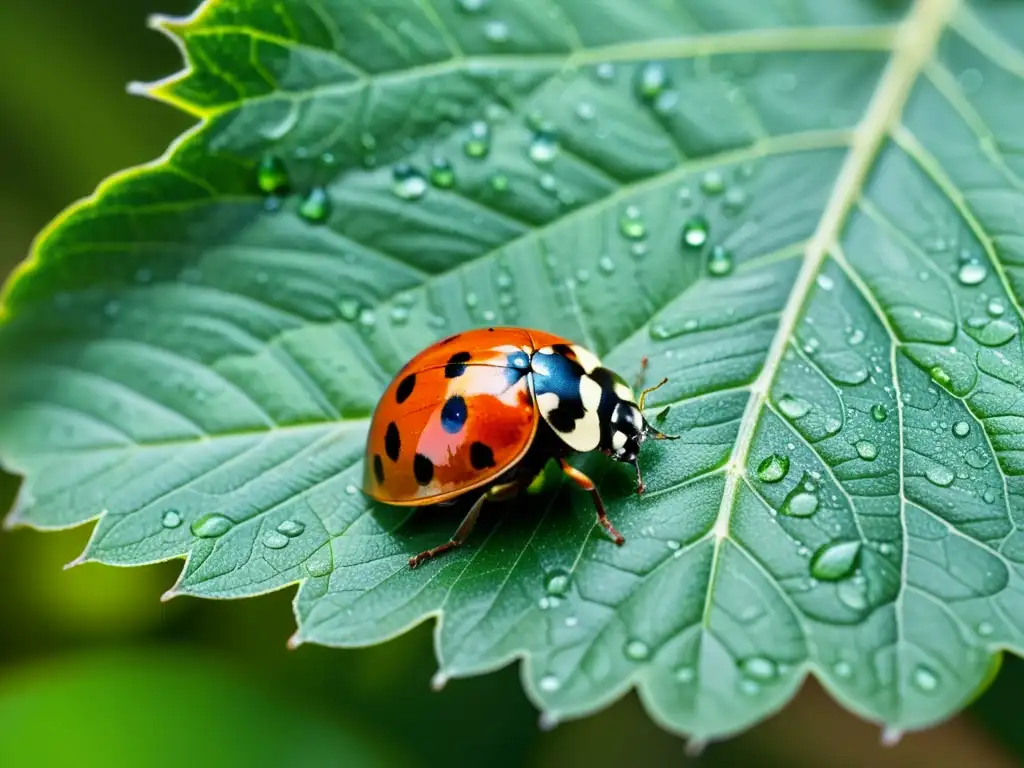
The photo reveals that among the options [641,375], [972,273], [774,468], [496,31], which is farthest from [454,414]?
[972,273]

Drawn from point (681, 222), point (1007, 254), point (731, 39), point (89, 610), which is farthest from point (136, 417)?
point (1007, 254)

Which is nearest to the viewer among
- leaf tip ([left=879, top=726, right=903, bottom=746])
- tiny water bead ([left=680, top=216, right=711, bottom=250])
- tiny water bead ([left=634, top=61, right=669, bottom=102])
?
leaf tip ([left=879, top=726, right=903, bottom=746])

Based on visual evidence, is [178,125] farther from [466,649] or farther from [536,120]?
[466,649]

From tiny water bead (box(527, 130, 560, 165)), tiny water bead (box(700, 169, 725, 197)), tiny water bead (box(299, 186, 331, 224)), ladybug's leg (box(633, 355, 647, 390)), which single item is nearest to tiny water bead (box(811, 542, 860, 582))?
ladybug's leg (box(633, 355, 647, 390))

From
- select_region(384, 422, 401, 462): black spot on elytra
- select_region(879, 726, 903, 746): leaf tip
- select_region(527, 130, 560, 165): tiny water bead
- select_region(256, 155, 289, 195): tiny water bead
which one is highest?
select_region(256, 155, 289, 195): tiny water bead

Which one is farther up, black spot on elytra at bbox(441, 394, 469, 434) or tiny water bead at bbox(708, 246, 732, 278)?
black spot on elytra at bbox(441, 394, 469, 434)

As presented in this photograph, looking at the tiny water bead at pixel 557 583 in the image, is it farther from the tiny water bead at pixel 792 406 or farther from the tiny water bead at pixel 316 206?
the tiny water bead at pixel 316 206

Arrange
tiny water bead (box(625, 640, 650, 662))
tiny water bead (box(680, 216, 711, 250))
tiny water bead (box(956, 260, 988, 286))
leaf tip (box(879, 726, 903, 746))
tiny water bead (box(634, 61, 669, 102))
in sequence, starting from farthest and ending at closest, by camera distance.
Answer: tiny water bead (box(634, 61, 669, 102)) → tiny water bead (box(680, 216, 711, 250)) → tiny water bead (box(956, 260, 988, 286)) → tiny water bead (box(625, 640, 650, 662)) → leaf tip (box(879, 726, 903, 746))

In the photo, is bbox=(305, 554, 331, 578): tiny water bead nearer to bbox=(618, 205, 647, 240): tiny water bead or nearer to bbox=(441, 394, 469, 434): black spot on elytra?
bbox=(441, 394, 469, 434): black spot on elytra
